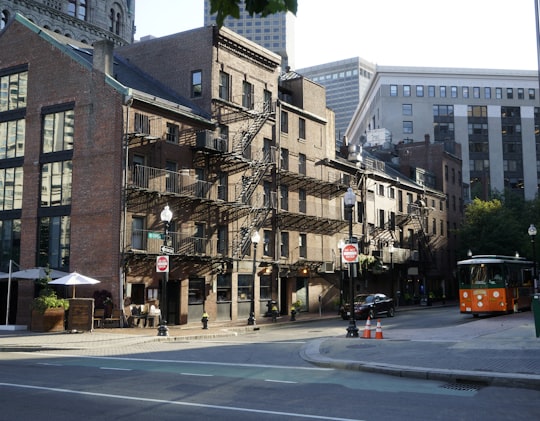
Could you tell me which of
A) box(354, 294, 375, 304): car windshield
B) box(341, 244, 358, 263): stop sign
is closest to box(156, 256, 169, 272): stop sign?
box(341, 244, 358, 263): stop sign

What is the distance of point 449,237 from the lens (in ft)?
239

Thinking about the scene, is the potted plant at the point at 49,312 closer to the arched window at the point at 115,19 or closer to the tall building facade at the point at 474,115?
the arched window at the point at 115,19

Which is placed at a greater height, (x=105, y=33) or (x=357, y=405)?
(x=105, y=33)

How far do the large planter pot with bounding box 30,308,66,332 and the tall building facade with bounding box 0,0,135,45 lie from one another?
4701 centimetres

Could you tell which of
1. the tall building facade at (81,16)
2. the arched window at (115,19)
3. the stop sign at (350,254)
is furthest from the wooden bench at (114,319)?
the arched window at (115,19)

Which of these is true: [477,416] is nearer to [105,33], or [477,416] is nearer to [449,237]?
[449,237]

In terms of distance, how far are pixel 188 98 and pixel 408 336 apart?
76.0 feet

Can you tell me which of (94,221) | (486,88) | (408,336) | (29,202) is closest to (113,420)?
(408,336)

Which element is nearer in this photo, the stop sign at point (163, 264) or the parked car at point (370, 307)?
the stop sign at point (163, 264)

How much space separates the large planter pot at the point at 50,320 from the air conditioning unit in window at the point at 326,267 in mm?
22266

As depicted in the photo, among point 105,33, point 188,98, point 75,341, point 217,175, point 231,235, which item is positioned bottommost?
point 75,341

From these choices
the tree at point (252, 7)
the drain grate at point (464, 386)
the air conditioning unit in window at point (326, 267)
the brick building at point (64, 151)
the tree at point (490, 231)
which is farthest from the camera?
the tree at point (490, 231)

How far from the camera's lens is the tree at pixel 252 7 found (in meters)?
4.97

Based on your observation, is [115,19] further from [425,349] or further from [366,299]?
[425,349]
